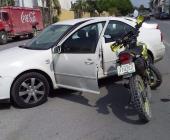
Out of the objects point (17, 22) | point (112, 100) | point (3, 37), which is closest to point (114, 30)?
point (112, 100)

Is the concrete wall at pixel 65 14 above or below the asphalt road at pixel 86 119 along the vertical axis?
below

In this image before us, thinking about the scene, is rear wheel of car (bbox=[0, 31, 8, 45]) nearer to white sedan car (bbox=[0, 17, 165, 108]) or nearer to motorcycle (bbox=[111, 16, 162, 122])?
white sedan car (bbox=[0, 17, 165, 108])

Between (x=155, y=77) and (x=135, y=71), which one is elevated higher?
(x=135, y=71)

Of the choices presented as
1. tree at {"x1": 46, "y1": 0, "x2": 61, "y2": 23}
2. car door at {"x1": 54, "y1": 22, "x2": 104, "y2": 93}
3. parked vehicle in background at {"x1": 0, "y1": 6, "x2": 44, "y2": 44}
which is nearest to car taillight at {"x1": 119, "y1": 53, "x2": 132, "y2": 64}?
car door at {"x1": 54, "y1": 22, "x2": 104, "y2": 93}

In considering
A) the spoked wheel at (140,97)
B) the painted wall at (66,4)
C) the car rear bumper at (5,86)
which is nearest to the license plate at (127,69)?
the spoked wheel at (140,97)

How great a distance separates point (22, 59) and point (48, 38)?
0.99 metres

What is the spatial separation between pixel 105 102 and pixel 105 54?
Result: 995mm

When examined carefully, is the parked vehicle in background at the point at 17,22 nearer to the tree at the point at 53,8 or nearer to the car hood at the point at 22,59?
the tree at the point at 53,8

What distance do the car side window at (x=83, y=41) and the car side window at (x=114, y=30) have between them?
31cm

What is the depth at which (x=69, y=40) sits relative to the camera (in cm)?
689

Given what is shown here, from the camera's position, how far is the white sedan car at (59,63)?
6.43 m

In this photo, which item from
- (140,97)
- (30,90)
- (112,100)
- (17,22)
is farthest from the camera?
(17,22)

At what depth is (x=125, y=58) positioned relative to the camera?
18.1 ft

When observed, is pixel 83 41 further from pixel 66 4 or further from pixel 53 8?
pixel 66 4
